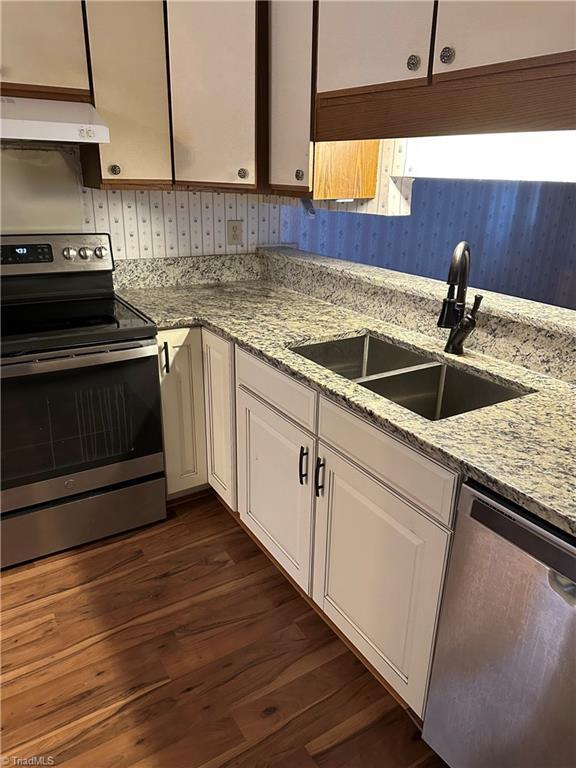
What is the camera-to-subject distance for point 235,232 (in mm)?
2807

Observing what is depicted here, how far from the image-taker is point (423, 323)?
200cm

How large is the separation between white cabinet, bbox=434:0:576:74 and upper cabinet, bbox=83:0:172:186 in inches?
46.7

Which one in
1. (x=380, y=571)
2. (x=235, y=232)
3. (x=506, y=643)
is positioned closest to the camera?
(x=506, y=643)

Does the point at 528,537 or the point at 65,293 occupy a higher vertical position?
the point at 65,293

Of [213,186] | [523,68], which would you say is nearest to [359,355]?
[213,186]

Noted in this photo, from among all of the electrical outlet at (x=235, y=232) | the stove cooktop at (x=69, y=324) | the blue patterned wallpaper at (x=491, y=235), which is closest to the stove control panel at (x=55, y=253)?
the stove cooktop at (x=69, y=324)

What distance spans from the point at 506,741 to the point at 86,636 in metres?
1.34

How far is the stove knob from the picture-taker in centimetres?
232

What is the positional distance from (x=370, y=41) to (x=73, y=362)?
1452 millimetres

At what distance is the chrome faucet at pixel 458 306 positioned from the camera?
1.59 metres

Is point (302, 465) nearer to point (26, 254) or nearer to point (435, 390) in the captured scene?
point (435, 390)

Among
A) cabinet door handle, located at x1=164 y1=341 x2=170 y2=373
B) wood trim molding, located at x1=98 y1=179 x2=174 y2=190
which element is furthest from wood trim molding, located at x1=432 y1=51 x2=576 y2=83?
cabinet door handle, located at x1=164 y1=341 x2=170 y2=373

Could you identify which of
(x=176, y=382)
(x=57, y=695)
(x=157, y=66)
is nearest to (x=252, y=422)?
(x=176, y=382)

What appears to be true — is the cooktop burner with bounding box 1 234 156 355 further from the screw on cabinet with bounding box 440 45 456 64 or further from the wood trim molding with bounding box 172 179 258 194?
the screw on cabinet with bounding box 440 45 456 64
